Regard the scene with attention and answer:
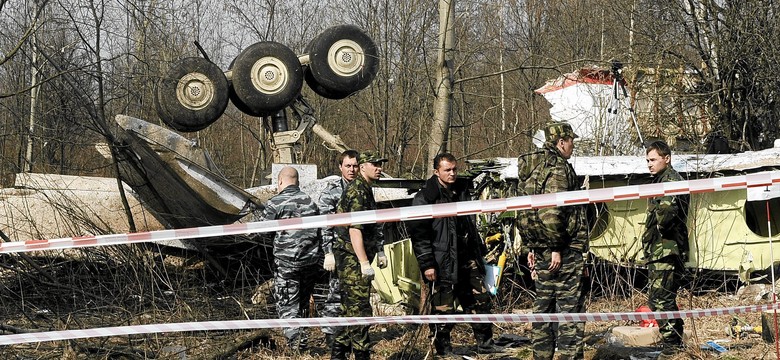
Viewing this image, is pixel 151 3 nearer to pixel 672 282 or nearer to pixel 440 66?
pixel 440 66

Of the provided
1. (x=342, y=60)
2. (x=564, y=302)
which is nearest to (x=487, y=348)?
(x=564, y=302)

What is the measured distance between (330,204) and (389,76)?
10.7 meters

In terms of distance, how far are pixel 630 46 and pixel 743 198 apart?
415cm

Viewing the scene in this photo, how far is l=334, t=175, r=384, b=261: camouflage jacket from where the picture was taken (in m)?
6.51

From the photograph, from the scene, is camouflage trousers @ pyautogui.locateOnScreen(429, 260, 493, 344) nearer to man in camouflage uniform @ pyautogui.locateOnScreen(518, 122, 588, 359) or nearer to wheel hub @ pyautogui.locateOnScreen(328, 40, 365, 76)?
man in camouflage uniform @ pyautogui.locateOnScreen(518, 122, 588, 359)


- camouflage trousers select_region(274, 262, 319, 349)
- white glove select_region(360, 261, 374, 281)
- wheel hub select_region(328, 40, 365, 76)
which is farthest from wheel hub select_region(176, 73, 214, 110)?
white glove select_region(360, 261, 374, 281)

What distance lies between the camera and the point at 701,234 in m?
8.80

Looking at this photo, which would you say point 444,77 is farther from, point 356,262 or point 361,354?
point 361,354

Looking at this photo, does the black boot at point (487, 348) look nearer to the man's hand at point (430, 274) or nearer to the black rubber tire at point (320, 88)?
the man's hand at point (430, 274)

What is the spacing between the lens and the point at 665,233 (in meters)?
7.09

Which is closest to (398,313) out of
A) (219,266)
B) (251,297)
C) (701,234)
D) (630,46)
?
(251,297)

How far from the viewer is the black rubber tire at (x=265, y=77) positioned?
9852 millimetres

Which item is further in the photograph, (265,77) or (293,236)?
(265,77)

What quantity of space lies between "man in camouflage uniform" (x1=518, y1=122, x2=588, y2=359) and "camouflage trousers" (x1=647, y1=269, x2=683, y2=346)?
1092 mm
